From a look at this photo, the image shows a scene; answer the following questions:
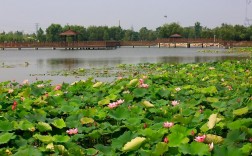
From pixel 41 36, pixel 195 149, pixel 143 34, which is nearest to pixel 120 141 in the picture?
pixel 195 149

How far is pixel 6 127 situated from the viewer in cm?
201

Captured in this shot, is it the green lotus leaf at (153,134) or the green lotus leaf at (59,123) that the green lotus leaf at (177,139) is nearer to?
the green lotus leaf at (153,134)

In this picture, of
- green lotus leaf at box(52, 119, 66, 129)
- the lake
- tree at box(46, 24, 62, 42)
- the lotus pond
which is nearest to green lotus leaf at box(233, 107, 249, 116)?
the lotus pond

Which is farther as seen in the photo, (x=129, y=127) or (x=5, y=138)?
(x=129, y=127)

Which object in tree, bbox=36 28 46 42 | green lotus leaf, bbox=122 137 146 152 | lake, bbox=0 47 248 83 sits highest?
tree, bbox=36 28 46 42

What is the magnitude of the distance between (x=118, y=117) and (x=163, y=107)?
1.44ft

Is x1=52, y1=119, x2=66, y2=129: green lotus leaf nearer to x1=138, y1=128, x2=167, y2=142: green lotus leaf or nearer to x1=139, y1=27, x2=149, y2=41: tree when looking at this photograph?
x1=138, y1=128, x2=167, y2=142: green lotus leaf

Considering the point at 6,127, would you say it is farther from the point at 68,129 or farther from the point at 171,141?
the point at 171,141

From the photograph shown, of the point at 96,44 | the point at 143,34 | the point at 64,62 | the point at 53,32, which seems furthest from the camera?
the point at 143,34

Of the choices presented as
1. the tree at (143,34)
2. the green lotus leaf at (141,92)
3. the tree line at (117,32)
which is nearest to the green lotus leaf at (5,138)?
the green lotus leaf at (141,92)

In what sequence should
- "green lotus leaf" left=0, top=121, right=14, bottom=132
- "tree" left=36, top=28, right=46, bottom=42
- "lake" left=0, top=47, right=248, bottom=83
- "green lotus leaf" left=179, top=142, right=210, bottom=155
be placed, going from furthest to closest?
"tree" left=36, top=28, right=46, bottom=42
"lake" left=0, top=47, right=248, bottom=83
"green lotus leaf" left=0, top=121, right=14, bottom=132
"green lotus leaf" left=179, top=142, right=210, bottom=155

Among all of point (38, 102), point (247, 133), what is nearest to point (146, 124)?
point (247, 133)

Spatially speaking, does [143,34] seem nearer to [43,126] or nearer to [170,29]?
[170,29]

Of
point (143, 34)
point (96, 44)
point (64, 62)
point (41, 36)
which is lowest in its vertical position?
point (64, 62)
